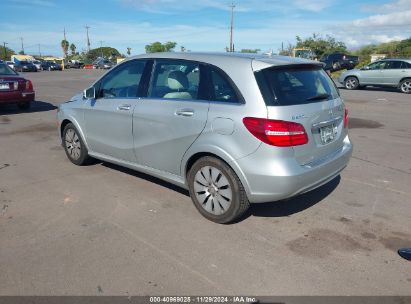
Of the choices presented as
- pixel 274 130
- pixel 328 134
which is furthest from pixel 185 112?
pixel 328 134

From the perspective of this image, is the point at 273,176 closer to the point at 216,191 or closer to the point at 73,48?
the point at 216,191

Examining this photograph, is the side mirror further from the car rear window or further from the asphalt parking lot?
the car rear window

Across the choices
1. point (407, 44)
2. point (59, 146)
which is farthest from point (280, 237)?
point (407, 44)

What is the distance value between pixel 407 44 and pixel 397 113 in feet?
132

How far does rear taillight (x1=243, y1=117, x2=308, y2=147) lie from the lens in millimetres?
3592

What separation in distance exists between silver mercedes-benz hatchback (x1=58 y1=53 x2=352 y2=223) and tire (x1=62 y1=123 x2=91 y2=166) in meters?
1.06

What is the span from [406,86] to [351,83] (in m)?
2.78

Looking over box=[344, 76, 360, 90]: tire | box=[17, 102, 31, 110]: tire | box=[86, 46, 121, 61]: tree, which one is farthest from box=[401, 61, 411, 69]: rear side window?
box=[86, 46, 121, 61]: tree

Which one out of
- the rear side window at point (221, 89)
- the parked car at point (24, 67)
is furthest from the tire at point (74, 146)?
the parked car at point (24, 67)

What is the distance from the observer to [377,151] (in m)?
7.16

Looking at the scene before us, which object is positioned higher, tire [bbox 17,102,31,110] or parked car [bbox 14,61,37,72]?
parked car [bbox 14,61,37,72]

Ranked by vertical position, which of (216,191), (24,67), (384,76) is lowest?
(216,191)

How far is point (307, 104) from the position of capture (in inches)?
152

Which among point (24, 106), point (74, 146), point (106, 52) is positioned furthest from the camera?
point (106, 52)
